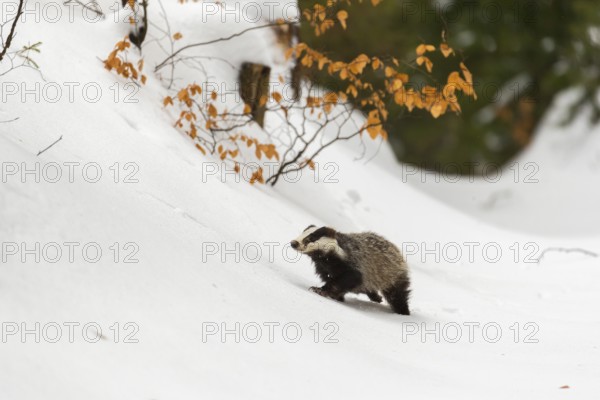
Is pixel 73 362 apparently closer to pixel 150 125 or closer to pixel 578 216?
pixel 150 125

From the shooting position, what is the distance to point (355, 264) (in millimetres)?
6543

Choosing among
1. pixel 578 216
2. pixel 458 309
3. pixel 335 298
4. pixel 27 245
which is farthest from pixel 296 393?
pixel 578 216

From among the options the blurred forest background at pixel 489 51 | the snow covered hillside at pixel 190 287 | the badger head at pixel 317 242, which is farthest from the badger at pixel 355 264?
the blurred forest background at pixel 489 51

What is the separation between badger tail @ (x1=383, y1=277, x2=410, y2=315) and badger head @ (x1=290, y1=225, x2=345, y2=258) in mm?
664

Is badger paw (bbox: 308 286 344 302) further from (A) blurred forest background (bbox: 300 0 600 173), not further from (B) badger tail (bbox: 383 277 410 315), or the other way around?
(A) blurred forest background (bbox: 300 0 600 173)

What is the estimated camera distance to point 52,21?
330 inches

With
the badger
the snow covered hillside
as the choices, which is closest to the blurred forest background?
the snow covered hillside

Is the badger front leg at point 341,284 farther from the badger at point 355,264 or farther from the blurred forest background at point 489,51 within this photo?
the blurred forest background at point 489,51

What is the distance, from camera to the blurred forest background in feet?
63.7

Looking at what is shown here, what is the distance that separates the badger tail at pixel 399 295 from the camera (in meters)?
6.78

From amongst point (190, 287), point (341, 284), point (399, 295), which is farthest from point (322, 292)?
point (190, 287)

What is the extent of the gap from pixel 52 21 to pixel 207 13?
173 centimetres

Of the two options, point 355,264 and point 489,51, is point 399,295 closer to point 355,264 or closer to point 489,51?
point 355,264

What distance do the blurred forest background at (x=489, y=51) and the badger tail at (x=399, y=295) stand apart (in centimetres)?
1173
